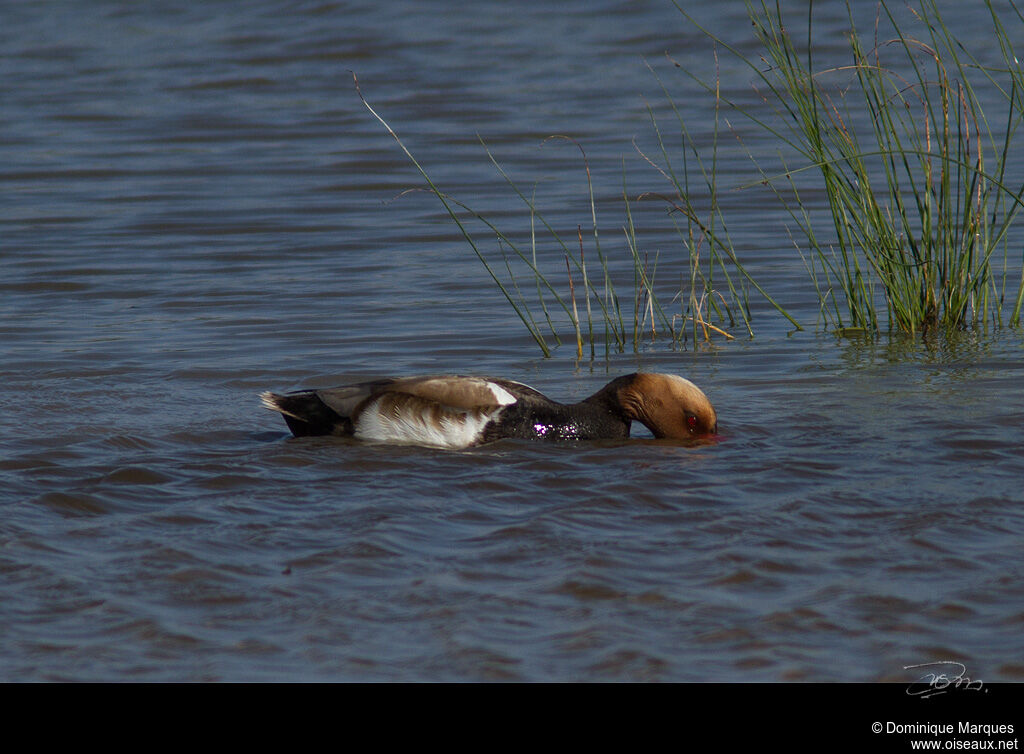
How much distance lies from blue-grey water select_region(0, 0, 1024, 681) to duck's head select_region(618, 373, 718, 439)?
0.36 feet

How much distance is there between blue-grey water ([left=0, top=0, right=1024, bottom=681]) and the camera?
3.97 m

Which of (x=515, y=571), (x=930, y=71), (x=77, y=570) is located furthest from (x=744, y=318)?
(x=930, y=71)

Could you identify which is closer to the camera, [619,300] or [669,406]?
[669,406]

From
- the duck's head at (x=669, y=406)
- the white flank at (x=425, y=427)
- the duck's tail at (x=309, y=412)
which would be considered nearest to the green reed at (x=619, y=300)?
the duck's head at (x=669, y=406)

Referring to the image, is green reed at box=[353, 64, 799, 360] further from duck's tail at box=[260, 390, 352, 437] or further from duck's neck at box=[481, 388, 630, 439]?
duck's tail at box=[260, 390, 352, 437]

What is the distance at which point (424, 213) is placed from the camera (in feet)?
38.5

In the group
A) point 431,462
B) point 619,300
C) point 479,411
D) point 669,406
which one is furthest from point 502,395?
point 619,300

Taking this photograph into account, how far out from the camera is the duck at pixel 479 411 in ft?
19.6

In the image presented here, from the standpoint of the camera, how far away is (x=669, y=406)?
19.9 ft

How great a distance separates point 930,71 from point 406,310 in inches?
298

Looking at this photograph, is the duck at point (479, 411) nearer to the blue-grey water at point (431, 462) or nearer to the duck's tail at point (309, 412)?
the duck's tail at point (309, 412)

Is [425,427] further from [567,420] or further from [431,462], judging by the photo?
[567,420]

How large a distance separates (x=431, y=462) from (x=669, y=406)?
3.51ft
